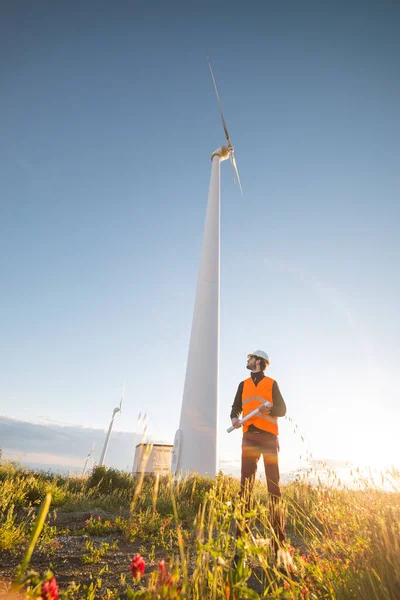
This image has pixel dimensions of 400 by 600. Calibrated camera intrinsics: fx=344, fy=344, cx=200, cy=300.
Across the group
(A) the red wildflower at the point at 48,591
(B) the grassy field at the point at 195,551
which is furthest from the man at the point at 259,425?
(A) the red wildflower at the point at 48,591

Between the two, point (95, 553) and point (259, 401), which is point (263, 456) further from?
point (95, 553)

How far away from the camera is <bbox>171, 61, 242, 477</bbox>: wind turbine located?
941 centimetres

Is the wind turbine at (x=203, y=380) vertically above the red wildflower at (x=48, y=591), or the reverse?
the wind turbine at (x=203, y=380)

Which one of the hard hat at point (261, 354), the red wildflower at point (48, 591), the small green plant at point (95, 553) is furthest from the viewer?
the hard hat at point (261, 354)

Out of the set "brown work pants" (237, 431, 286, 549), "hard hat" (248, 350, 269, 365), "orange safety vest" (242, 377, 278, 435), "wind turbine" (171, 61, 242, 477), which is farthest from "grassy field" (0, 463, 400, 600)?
"wind turbine" (171, 61, 242, 477)

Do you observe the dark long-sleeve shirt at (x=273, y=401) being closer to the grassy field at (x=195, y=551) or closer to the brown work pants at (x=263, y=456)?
the brown work pants at (x=263, y=456)

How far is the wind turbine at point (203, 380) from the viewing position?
30.9 feet

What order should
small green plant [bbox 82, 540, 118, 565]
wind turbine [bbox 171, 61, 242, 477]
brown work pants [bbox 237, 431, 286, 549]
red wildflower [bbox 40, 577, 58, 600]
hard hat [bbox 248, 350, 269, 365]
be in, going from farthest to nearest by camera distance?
wind turbine [bbox 171, 61, 242, 477] → hard hat [bbox 248, 350, 269, 365] → brown work pants [bbox 237, 431, 286, 549] → small green plant [bbox 82, 540, 118, 565] → red wildflower [bbox 40, 577, 58, 600]

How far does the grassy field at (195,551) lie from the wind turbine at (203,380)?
267 centimetres

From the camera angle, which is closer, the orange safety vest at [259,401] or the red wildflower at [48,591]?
the red wildflower at [48,591]

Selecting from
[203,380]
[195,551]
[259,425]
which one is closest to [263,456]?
[259,425]

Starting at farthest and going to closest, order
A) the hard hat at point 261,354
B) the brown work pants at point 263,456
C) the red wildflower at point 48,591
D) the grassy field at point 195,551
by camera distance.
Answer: the hard hat at point 261,354
the brown work pants at point 263,456
the grassy field at point 195,551
the red wildflower at point 48,591

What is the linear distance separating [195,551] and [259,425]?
148 centimetres

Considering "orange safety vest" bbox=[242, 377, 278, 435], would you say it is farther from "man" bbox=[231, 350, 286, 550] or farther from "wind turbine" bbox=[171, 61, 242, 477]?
"wind turbine" bbox=[171, 61, 242, 477]
